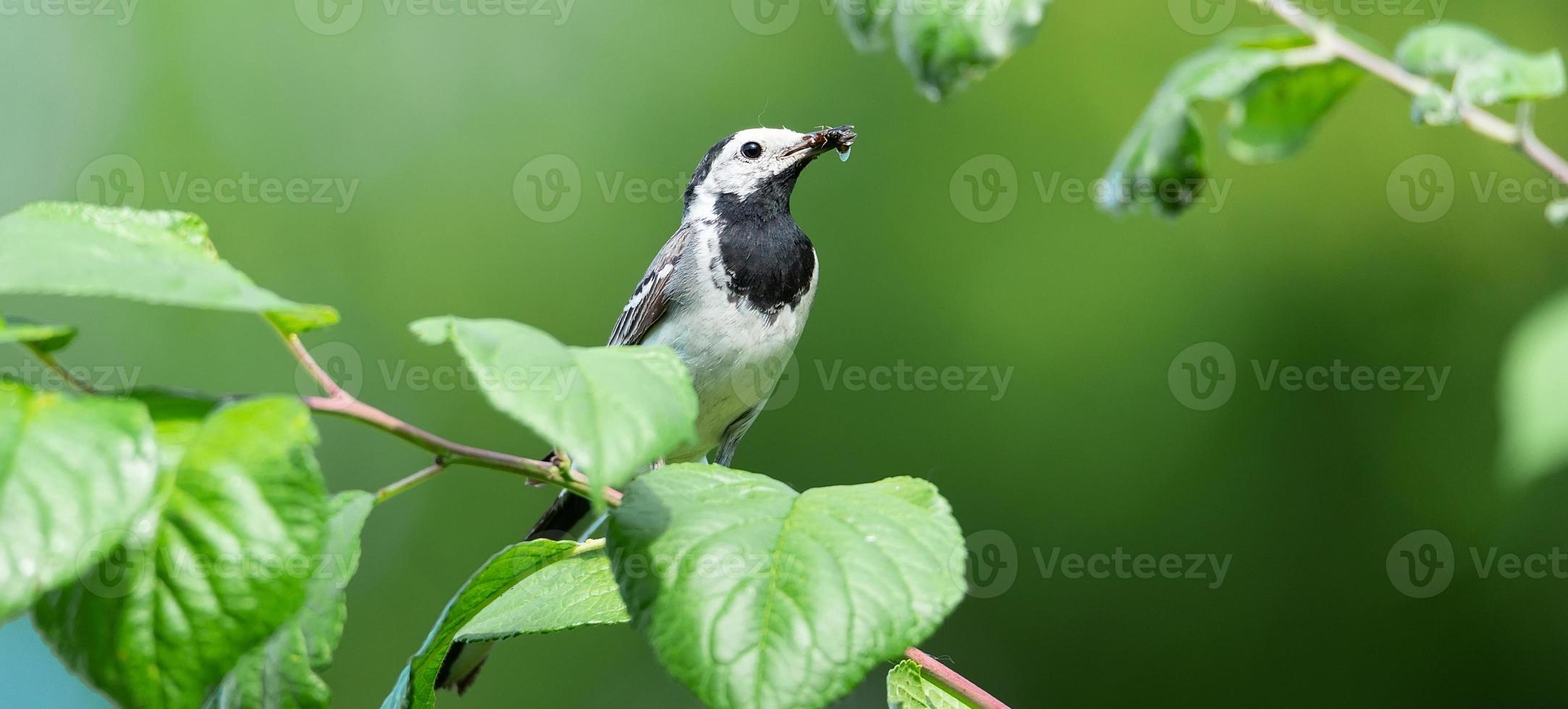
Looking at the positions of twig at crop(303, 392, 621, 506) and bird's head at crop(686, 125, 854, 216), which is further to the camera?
bird's head at crop(686, 125, 854, 216)

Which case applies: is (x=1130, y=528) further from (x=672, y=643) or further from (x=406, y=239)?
(x=672, y=643)

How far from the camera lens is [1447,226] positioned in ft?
20.7

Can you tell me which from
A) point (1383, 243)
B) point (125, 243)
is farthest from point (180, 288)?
point (1383, 243)
